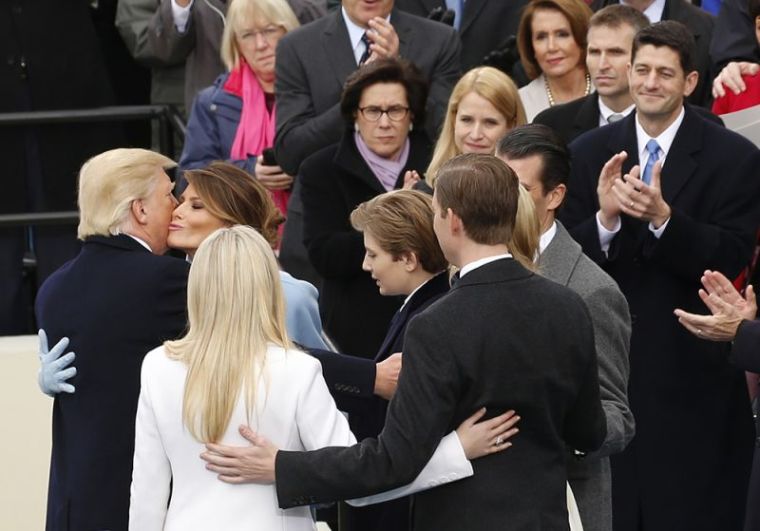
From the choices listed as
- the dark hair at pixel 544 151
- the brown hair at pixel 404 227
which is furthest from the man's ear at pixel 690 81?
the brown hair at pixel 404 227

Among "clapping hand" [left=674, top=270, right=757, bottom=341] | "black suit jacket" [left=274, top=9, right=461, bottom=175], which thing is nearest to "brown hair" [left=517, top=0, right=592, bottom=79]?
"black suit jacket" [left=274, top=9, right=461, bottom=175]

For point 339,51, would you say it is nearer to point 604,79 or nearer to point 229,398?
point 604,79

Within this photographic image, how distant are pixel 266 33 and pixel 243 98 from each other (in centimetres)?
31

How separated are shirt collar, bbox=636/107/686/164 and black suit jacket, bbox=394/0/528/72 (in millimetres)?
1907

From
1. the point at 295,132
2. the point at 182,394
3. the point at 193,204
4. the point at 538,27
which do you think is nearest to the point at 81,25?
the point at 295,132

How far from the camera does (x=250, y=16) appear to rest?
7.50 m

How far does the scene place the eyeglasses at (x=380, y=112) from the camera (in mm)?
6512

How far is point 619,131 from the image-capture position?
237 inches

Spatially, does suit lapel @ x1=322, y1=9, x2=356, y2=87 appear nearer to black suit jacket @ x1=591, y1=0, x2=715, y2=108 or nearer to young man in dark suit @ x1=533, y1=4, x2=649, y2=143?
young man in dark suit @ x1=533, y1=4, x2=649, y2=143

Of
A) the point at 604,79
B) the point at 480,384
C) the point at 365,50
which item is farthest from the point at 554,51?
the point at 480,384

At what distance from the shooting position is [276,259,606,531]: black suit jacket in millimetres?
3957

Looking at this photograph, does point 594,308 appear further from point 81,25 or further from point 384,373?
point 81,25

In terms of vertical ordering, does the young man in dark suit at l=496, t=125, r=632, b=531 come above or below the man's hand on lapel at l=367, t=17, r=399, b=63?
below

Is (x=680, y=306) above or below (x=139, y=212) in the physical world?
below
